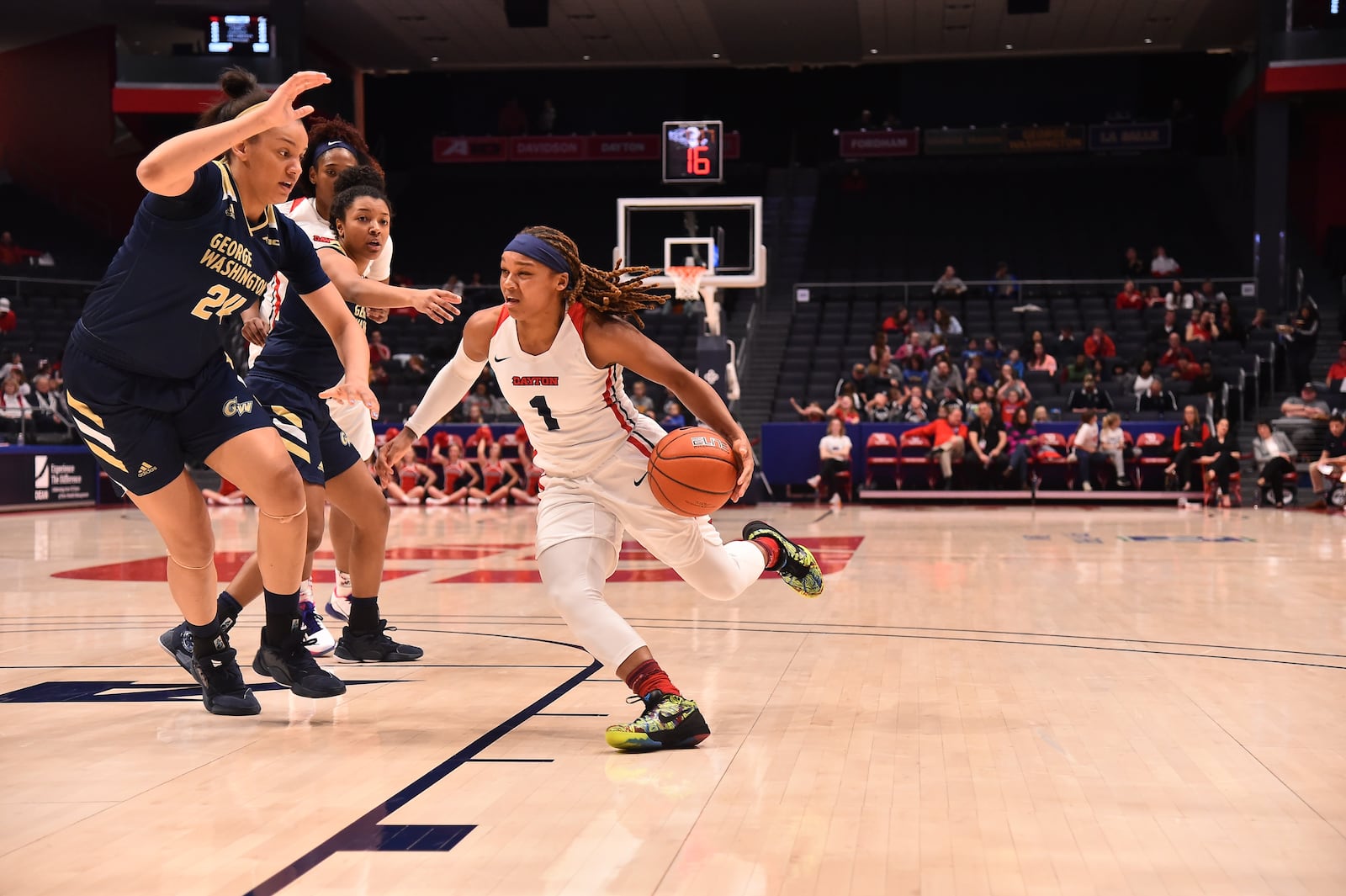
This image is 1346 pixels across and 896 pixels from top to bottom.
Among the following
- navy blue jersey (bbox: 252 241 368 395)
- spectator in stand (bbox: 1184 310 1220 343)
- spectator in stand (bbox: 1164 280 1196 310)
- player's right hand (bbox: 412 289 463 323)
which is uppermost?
spectator in stand (bbox: 1164 280 1196 310)

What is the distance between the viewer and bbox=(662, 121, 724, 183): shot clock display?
19891mm

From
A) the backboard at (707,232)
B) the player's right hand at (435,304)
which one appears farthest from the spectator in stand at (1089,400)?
the player's right hand at (435,304)

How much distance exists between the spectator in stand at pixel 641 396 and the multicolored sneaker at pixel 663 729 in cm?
1410

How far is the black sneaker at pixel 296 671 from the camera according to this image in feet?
14.9

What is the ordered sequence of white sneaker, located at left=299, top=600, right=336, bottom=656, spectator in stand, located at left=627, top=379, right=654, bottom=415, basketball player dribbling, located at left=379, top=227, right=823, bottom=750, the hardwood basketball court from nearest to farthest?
the hardwood basketball court, basketball player dribbling, located at left=379, top=227, right=823, bottom=750, white sneaker, located at left=299, top=600, right=336, bottom=656, spectator in stand, located at left=627, top=379, right=654, bottom=415

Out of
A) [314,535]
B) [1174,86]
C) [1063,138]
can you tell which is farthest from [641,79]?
[314,535]

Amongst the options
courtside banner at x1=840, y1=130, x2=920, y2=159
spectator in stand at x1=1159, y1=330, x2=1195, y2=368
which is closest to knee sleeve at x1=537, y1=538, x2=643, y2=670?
spectator in stand at x1=1159, y1=330, x2=1195, y2=368

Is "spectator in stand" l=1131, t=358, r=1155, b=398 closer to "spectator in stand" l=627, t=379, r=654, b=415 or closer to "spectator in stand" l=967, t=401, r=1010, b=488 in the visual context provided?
"spectator in stand" l=967, t=401, r=1010, b=488

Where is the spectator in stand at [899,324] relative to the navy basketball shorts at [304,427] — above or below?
above

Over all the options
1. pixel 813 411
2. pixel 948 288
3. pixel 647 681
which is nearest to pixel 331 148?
pixel 647 681

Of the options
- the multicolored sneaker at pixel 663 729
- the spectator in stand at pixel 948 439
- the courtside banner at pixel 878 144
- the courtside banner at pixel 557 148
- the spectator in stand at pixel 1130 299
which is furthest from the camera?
the courtside banner at pixel 557 148

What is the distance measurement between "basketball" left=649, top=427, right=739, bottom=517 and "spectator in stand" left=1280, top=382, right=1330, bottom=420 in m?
16.3

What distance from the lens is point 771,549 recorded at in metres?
5.05

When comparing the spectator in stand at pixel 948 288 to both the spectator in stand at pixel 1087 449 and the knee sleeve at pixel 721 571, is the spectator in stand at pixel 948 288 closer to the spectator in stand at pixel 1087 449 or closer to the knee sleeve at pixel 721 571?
the spectator in stand at pixel 1087 449
